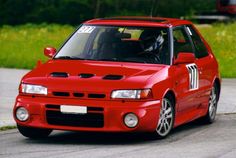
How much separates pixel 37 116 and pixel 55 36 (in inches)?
967

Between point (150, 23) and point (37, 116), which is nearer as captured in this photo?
point (37, 116)

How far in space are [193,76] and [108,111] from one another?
77.0 inches

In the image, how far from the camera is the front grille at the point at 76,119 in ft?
34.8

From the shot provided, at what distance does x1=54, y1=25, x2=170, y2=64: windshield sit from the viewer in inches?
462

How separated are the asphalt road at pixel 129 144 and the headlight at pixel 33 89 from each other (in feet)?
1.89

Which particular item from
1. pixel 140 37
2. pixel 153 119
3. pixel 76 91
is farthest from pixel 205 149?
pixel 140 37

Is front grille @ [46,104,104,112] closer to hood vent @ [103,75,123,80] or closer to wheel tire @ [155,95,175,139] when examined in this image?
hood vent @ [103,75,123,80]

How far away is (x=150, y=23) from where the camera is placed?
12.3m

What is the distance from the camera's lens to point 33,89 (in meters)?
10.9

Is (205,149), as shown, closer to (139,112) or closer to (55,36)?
(139,112)

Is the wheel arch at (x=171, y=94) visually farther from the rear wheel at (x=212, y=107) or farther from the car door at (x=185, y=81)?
the rear wheel at (x=212, y=107)

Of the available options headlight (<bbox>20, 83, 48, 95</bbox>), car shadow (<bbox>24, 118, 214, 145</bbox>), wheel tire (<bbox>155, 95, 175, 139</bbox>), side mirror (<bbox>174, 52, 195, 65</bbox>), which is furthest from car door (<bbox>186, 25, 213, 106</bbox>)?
headlight (<bbox>20, 83, 48, 95</bbox>)

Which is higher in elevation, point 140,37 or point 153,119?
point 140,37

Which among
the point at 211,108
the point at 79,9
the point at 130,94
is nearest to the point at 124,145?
the point at 130,94
